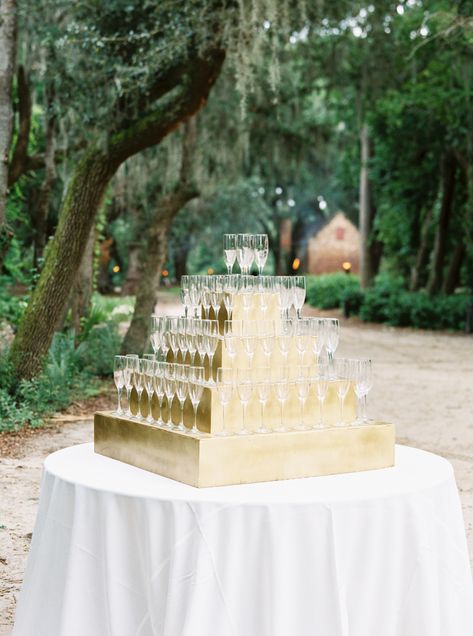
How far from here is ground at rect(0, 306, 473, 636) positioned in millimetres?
5441

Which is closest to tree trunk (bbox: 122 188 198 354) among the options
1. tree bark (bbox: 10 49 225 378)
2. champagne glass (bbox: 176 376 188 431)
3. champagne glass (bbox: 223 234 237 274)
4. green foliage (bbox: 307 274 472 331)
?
tree bark (bbox: 10 49 225 378)

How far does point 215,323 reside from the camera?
11.5 feet

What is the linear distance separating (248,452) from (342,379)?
555 millimetres

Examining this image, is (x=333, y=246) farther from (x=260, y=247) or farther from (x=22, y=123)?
(x=260, y=247)

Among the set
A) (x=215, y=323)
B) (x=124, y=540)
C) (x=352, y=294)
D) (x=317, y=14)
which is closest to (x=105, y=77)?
(x=317, y=14)

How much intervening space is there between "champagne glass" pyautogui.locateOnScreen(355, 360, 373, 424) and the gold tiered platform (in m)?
0.03

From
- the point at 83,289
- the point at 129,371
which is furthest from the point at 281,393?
the point at 83,289

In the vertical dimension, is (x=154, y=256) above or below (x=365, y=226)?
below

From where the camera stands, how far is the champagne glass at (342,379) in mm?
3445

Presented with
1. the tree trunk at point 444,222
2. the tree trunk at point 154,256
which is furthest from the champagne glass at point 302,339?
the tree trunk at point 444,222

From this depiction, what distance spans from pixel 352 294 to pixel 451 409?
14.9m

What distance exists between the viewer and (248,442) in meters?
3.13

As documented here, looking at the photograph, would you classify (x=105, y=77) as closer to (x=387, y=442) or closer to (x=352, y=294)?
(x=387, y=442)

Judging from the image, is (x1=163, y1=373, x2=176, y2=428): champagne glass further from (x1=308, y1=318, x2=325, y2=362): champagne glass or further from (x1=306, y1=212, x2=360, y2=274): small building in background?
(x1=306, y1=212, x2=360, y2=274): small building in background
